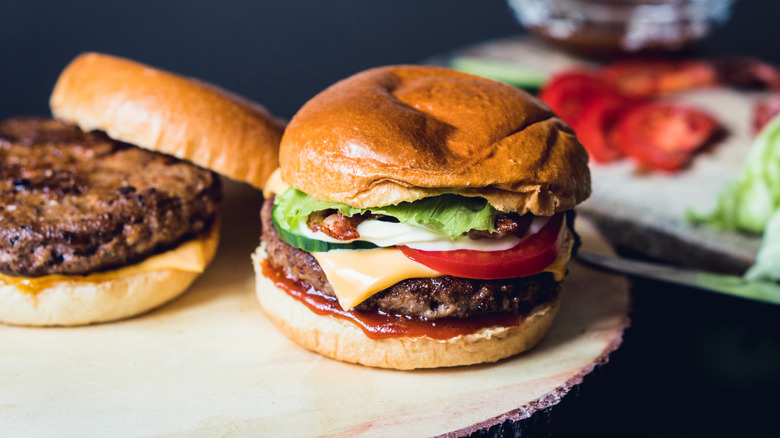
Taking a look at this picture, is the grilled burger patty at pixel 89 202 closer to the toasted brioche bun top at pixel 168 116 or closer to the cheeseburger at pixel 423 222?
the toasted brioche bun top at pixel 168 116

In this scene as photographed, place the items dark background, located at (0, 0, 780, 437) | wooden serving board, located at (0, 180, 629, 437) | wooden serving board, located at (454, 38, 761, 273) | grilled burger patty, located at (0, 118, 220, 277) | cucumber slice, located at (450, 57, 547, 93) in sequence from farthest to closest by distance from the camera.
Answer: cucumber slice, located at (450, 57, 547, 93) < wooden serving board, located at (454, 38, 761, 273) < dark background, located at (0, 0, 780, 437) < grilled burger patty, located at (0, 118, 220, 277) < wooden serving board, located at (0, 180, 629, 437)


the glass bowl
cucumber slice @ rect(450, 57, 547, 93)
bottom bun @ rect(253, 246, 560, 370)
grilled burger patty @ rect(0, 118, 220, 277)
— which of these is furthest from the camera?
the glass bowl

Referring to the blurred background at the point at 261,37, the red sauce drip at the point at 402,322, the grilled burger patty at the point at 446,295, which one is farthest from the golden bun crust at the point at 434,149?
the blurred background at the point at 261,37

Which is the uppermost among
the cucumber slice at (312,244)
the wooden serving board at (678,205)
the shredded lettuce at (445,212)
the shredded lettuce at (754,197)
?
the shredded lettuce at (445,212)

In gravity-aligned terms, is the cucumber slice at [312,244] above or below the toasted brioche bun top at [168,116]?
below

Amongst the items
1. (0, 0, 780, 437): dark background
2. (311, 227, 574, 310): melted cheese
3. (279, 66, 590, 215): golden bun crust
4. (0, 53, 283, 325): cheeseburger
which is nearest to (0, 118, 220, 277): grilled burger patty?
(0, 53, 283, 325): cheeseburger

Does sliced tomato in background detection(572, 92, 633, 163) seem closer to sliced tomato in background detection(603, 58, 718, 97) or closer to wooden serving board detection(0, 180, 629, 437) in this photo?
sliced tomato in background detection(603, 58, 718, 97)
